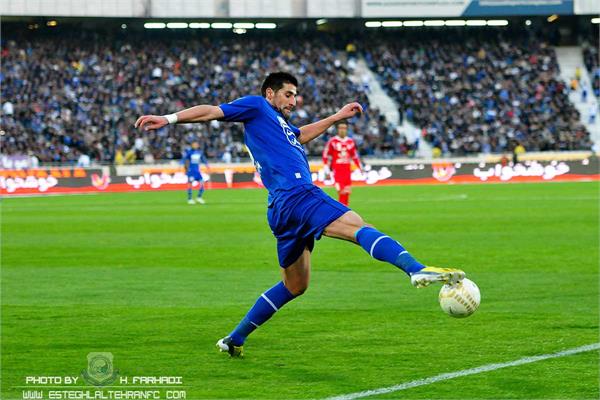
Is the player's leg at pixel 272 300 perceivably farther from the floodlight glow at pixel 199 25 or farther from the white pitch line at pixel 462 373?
the floodlight glow at pixel 199 25

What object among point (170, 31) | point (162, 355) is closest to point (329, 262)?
point (162, 355)

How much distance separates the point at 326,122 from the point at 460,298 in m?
2.77

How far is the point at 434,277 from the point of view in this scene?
22.0 ft

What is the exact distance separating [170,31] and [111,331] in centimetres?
5446

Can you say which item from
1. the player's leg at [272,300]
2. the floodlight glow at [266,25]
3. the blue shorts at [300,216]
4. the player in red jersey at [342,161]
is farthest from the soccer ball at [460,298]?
the floodlight glow at [266,25]

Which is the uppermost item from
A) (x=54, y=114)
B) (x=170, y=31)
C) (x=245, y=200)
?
(x=170, y=31)

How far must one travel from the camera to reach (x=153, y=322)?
10.4 metres

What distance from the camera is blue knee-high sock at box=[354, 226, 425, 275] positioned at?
7082mm

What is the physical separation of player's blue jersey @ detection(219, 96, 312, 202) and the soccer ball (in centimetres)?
166

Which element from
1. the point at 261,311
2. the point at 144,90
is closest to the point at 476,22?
the point at 144,90

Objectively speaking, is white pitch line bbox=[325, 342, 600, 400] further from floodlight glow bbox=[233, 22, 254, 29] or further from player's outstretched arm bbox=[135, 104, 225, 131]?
floodlight glow bbox=[233, 22, 254, 29]

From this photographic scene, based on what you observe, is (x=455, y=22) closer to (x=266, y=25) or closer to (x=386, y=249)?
(x=266, y=25)

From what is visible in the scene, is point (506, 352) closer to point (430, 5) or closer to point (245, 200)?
point (245, 200)

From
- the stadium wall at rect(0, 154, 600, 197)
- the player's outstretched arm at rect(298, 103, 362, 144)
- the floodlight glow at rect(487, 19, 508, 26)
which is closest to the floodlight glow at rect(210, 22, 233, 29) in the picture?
the floodlight glow at rect(487, 19, 508, 26)
